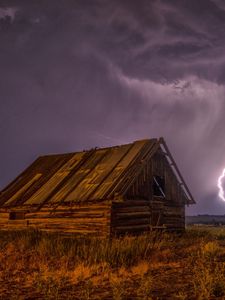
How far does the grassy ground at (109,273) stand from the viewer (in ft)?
25.6

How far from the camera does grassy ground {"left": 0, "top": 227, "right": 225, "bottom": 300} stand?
781cm

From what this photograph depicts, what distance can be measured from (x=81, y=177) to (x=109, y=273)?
39.0 feet

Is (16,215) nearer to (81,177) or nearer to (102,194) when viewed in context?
(81,177)

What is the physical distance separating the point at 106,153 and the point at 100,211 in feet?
17.6

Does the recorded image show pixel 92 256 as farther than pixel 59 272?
Yes

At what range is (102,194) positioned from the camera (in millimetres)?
18922

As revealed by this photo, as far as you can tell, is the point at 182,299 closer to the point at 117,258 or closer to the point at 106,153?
the point at 117,258

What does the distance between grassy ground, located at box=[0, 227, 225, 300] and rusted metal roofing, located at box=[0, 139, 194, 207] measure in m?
5.20

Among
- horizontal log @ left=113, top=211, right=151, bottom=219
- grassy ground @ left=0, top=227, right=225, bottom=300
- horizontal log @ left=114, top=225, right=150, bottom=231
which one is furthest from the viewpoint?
horizontal log @ left=113, top=211, right=151, bottom=219

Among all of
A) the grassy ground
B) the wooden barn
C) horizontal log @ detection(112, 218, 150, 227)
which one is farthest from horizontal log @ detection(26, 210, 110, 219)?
the grassy ground

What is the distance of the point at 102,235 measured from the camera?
19.0m

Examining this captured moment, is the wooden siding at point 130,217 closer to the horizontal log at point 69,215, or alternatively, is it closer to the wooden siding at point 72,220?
the wooden siding at point 72,220

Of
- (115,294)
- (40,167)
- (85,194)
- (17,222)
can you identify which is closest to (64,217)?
(85,194)

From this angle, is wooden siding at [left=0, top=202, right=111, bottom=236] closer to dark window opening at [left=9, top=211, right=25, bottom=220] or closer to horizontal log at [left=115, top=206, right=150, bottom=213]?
dark window opening at [left=9, top=211, right=25, bottom=220]
